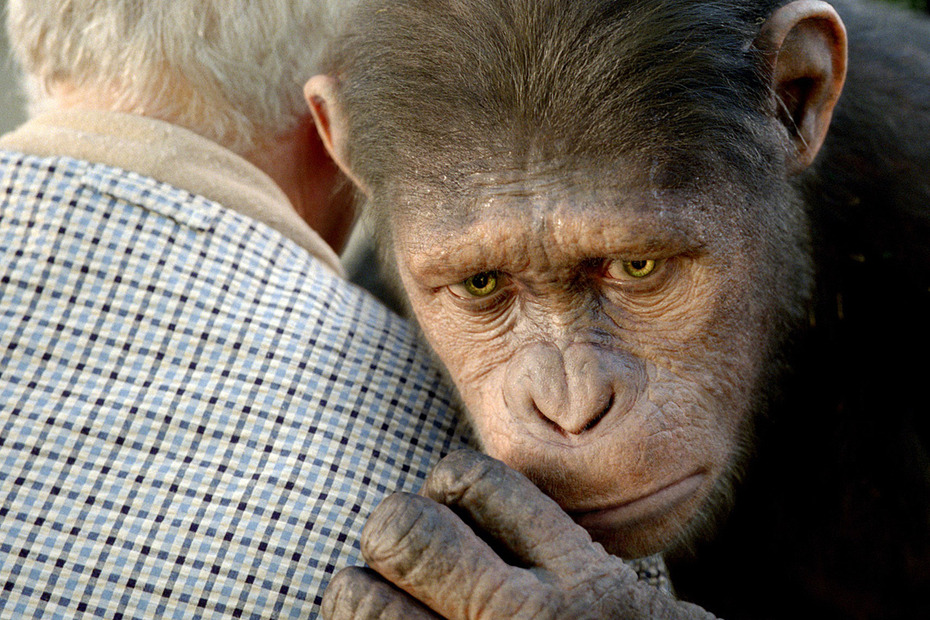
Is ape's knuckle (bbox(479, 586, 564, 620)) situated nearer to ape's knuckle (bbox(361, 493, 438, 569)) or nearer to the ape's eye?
ape's knuckle (bbox(361, 493, 438, 569))

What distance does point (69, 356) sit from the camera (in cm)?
193

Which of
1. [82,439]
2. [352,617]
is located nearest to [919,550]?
[352,617]

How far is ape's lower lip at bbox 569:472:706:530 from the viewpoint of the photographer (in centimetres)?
190

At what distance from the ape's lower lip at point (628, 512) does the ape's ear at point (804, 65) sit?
0.92 m

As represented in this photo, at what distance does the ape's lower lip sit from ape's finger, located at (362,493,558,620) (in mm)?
313

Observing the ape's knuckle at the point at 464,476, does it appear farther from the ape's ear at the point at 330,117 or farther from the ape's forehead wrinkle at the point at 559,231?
the ape's ear at the point at 330,117

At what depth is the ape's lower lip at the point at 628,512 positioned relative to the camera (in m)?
1.90

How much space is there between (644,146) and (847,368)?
1.25 m

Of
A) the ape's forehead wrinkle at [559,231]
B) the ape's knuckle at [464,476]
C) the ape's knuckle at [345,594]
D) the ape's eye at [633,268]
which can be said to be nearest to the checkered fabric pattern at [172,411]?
the ape's knuckle at [345,594]

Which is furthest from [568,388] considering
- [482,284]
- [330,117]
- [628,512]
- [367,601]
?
[330,117]

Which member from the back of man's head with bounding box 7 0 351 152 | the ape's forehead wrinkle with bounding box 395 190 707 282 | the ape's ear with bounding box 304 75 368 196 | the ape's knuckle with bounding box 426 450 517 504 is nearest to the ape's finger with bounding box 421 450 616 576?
the ape's knuckle with bounding box 426 450 517 504

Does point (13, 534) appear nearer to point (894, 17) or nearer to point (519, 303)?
point (519, 303)

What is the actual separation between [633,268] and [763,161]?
1.50 feet

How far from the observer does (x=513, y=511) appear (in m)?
1.69
